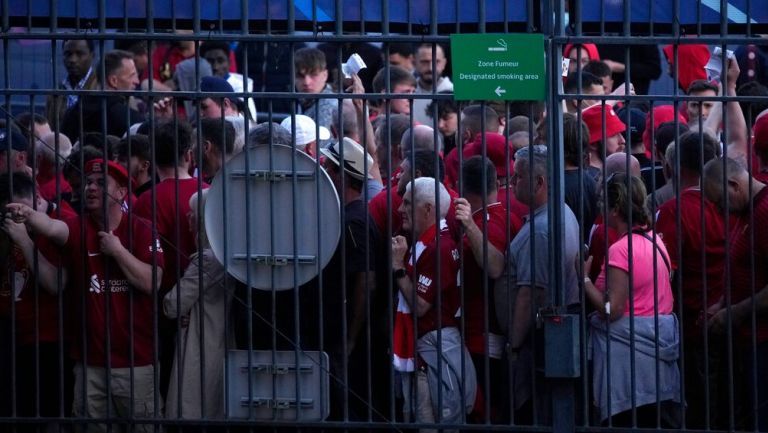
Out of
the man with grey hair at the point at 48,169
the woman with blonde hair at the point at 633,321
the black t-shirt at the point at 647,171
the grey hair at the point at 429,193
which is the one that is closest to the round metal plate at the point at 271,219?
the grey hair at the point at 429,193

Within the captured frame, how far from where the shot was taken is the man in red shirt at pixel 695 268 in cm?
654

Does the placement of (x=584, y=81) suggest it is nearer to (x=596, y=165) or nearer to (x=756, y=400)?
(x=596, y=165)

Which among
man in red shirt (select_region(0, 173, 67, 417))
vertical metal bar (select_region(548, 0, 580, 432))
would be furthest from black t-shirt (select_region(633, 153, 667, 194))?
man in red shirt (select_region(0, 173, 67, 417))

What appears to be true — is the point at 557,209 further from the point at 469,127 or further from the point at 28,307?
the point at 28,307

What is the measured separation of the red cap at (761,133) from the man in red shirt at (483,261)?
123 cm

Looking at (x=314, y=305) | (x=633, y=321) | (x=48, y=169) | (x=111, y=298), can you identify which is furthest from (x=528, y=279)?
(x=48, y=169)

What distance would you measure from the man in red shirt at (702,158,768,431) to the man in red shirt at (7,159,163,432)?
2.68m

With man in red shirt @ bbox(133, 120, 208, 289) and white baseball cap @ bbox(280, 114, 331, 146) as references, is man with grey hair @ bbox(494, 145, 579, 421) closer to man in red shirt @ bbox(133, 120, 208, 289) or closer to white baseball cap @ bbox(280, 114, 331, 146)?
white baseball cap @ bbox(280, 114, 331, 146)

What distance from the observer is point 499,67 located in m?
6.04

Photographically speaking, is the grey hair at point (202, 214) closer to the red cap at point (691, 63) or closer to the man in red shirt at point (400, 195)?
A: the man in red shirt at point (400, 195)

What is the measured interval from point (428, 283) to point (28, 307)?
2.15 m

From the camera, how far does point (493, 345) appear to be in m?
6.43

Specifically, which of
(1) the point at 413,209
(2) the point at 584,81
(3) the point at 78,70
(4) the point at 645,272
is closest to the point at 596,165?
(2) the point at 584,81

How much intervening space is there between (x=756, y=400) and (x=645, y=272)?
2.56ft
